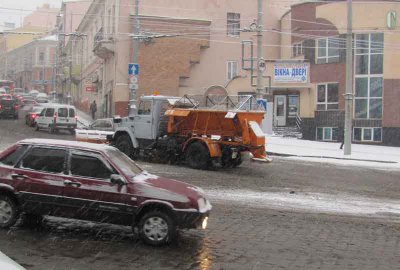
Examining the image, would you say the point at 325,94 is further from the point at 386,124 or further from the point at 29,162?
the point at 29,162

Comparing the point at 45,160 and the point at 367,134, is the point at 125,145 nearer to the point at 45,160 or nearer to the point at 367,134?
the point at 45,160

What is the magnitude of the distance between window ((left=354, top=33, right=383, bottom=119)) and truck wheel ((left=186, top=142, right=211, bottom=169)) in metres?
18.9

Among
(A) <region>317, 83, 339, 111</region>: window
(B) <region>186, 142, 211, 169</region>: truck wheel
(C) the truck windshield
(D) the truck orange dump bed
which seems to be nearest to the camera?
(C) the truck windshield

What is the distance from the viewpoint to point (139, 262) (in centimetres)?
732

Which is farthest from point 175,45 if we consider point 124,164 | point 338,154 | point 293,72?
point 124,164

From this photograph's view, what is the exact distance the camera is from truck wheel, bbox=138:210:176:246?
808 cm

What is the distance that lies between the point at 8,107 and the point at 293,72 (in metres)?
23.2

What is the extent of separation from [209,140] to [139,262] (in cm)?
1097

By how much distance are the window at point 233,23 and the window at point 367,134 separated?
14657mm

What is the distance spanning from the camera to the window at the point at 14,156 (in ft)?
29.2

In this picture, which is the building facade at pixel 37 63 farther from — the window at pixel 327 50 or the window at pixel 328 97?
the window at pixel 328 97

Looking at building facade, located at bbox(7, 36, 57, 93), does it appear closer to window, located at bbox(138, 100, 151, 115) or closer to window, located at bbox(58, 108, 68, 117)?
window, located at bbox(58, 108, 68, 117)

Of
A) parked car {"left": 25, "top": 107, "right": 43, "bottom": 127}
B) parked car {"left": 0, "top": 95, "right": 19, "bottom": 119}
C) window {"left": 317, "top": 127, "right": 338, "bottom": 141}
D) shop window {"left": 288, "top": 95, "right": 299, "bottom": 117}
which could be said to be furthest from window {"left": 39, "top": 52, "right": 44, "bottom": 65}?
window {"left": 317, "top": 127, "right": 338, "bottom": 141}

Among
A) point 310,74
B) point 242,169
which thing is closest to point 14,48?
point 310,74
